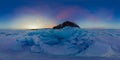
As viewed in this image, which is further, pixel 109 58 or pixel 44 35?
pixel 44 35

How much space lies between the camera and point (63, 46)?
699cm

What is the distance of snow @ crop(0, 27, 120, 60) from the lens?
6.54 meters

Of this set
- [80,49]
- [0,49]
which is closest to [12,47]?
[0,49]

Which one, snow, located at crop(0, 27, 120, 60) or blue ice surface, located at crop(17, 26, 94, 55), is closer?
snow, located at crop(0, 27, 120, 60)

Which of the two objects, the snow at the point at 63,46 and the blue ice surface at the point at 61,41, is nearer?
the snow at the point at 63,46

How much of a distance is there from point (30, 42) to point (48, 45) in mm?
687

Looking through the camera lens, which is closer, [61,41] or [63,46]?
[63,46]

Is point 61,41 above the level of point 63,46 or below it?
above

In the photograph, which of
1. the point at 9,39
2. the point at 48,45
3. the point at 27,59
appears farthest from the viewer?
the point at 9,39

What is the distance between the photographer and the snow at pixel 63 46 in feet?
21.5

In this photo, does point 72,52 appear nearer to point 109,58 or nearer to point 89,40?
point 89,40

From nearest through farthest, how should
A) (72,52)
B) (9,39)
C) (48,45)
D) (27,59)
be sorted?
(27,59) < (72,52) < (48,45) < (9,39)

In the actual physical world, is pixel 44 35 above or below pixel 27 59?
above

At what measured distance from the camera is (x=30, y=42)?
7.44 metres
